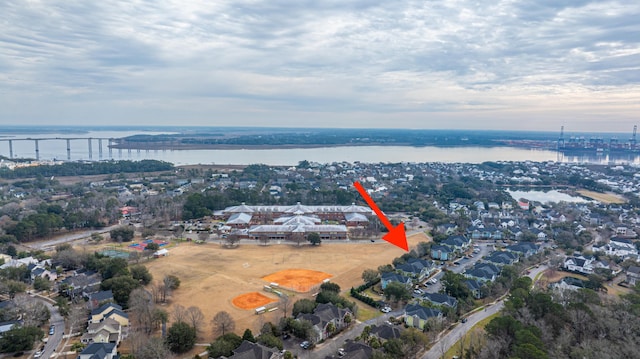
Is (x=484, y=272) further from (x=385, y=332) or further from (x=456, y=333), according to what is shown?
(x=385, y=332)

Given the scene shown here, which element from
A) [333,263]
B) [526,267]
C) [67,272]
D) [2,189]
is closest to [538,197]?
[526,267]

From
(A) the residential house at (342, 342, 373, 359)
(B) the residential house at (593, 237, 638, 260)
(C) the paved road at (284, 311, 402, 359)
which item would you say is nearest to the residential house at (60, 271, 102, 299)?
(C) the paved road at (284, 311, 402, 359)

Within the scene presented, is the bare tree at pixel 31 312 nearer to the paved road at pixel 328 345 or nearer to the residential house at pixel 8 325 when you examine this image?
the residential house at pixel 8 325

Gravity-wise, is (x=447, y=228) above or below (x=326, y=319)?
above

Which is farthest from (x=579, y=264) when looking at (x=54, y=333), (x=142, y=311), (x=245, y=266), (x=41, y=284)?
(x=41, y=284)

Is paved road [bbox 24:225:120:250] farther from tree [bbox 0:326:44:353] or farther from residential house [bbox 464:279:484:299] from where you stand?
residential house [bbox 464:279:484:299]

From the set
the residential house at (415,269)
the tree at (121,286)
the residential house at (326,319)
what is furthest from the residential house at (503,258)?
the tree at (121,286)

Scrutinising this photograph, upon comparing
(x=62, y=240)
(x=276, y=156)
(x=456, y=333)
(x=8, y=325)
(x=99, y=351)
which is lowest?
(x=62, y=240)
